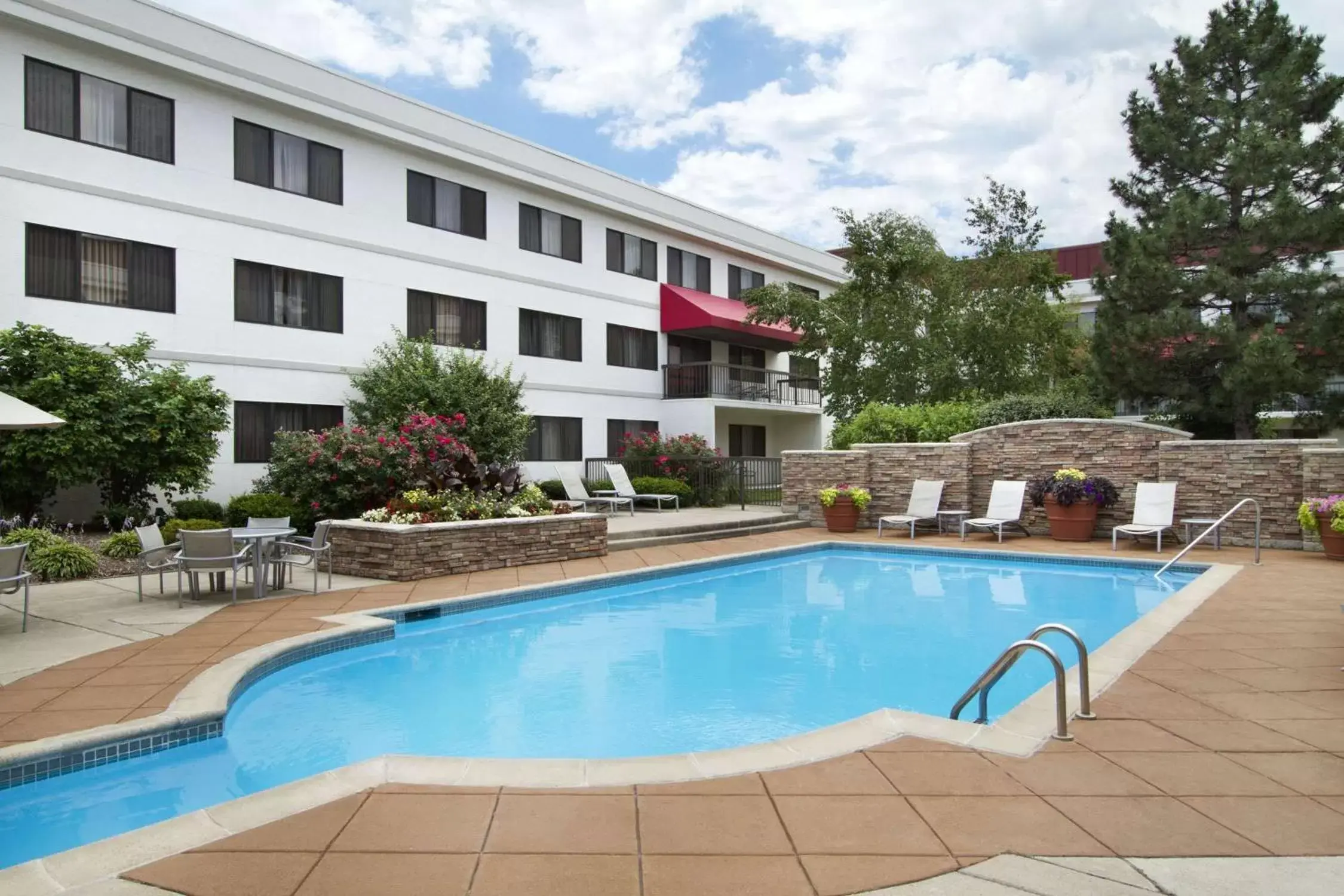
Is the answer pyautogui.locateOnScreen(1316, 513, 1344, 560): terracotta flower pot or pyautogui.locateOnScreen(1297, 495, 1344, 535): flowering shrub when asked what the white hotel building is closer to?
pyautogui.locateOnScreen(1297, 495, 1344, 535): flowering shrub

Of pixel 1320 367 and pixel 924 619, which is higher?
pixel 1320 367

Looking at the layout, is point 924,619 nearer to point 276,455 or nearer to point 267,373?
point 276,455

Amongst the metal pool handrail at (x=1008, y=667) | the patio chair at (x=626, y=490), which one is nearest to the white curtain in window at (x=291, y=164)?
the patio chair at (x=626, y=490)

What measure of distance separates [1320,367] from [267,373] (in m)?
21.0

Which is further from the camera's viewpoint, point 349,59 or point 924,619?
point 349,59

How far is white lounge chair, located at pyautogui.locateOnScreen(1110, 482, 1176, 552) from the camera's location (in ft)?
45.4

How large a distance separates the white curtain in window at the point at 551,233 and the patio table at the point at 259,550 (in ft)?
48.8

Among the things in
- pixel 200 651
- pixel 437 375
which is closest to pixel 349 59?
pixel 437 375

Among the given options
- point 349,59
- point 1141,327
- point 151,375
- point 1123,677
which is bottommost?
point 1123,677

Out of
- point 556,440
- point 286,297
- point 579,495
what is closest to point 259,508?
point 286,297

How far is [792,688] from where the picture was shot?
712 centimetres

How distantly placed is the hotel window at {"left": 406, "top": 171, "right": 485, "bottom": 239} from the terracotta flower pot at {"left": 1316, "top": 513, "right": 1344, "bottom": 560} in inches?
687

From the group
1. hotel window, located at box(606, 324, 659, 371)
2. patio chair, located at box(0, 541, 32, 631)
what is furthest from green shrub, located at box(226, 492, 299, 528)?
hotel window, located at box(606, 324, 659, 371)

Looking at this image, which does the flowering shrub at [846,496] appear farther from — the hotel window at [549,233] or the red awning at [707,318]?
the hotel window at [549,233]
